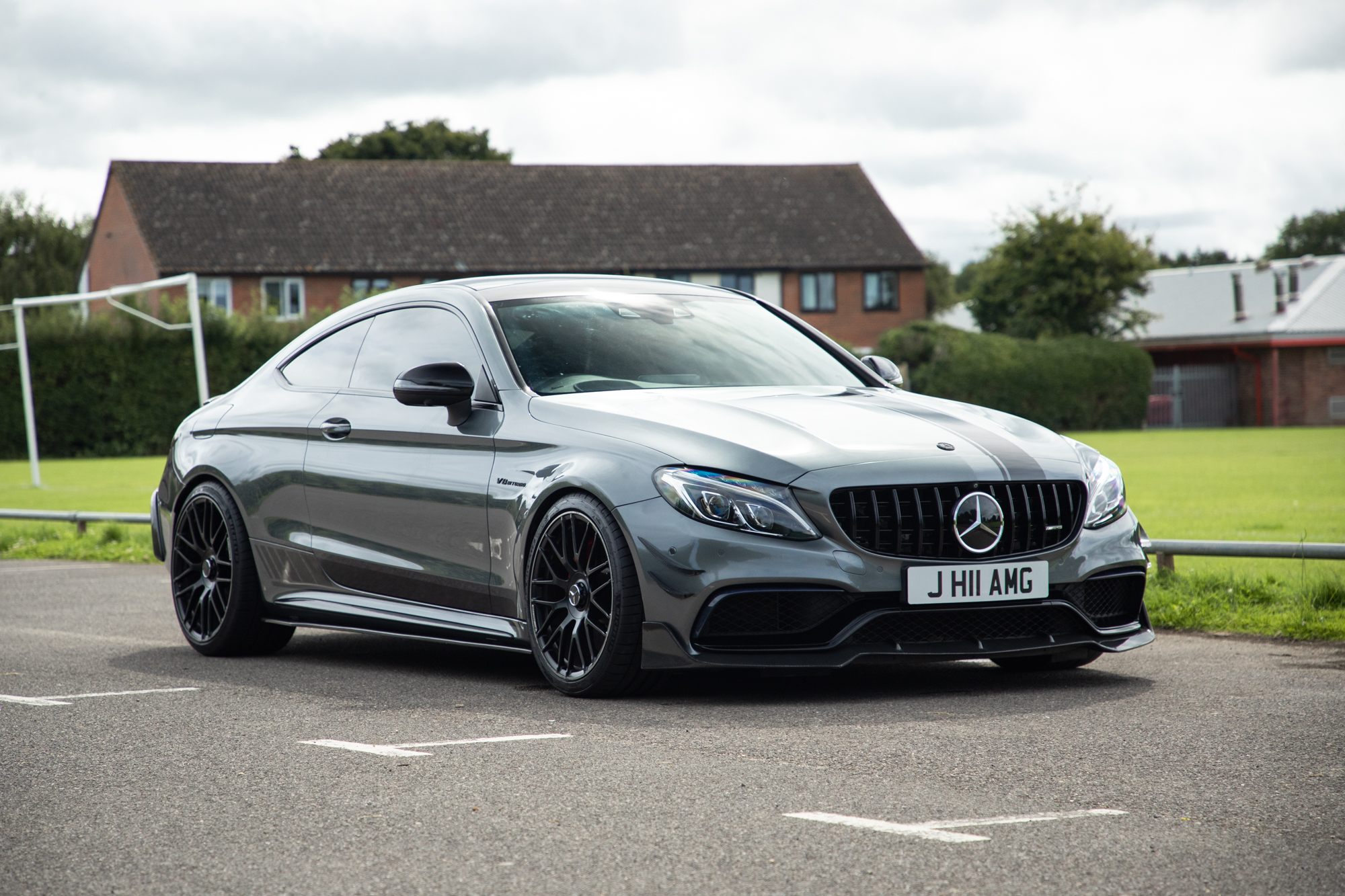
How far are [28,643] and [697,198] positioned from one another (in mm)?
57990

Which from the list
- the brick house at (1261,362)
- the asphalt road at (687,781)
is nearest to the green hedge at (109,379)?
the brick house at (1261,362)

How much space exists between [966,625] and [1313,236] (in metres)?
124

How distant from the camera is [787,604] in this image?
5.87 metres

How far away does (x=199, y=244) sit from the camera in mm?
58938

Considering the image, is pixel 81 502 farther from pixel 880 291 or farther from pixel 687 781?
pixel 880 291

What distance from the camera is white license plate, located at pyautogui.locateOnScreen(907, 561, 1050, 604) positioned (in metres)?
5.87

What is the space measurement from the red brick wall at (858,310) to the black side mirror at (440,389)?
2256 inches

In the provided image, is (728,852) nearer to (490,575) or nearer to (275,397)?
(490,575)

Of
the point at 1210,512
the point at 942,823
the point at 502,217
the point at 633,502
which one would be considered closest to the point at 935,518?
the point at 633,502

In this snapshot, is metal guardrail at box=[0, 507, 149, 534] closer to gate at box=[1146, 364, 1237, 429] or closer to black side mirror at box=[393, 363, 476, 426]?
black side mirror at box=[393, 363, 476, 426]

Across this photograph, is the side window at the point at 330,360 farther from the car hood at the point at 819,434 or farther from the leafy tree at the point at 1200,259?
the leafy tree at the point at 1200,259

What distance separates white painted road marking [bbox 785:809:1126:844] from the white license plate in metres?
1.65

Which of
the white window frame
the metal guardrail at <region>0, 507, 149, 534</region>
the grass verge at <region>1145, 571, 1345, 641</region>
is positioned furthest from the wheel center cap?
the white window frame

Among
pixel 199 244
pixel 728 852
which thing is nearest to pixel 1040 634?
pixel 728 852
